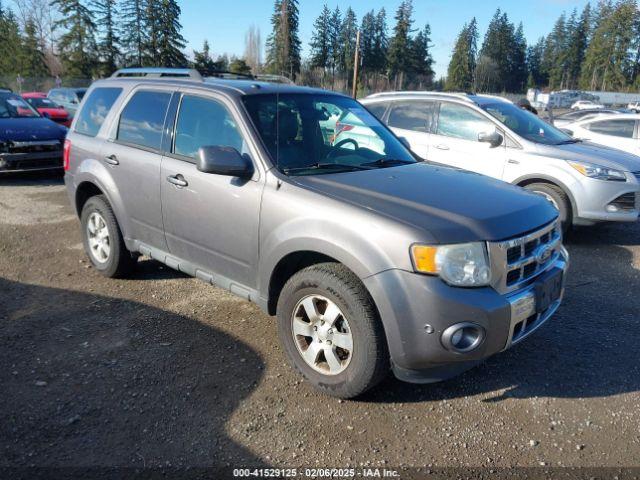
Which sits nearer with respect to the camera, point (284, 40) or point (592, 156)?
point (592, 156)

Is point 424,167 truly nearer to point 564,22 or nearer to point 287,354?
point 287,354

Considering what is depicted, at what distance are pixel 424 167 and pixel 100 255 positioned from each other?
333 cm

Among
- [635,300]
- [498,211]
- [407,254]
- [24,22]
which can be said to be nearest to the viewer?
[407,254]

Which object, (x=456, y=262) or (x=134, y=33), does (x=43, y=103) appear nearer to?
(x=456, y=262)

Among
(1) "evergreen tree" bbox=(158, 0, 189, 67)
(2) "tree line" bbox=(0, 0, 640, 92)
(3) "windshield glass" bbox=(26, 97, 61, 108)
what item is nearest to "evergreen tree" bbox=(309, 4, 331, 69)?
(2) "tree line" bbox=(0, 0, 640, 92)

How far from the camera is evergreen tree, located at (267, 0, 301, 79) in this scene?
2635 inches

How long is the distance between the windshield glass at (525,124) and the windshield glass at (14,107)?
882 centimetres

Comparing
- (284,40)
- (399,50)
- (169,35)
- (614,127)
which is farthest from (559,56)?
(614,127)

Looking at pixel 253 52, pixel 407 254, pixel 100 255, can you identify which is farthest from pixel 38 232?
pixel 253 52

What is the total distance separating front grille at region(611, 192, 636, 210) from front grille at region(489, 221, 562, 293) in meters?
3.73

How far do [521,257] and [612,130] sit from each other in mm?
9481

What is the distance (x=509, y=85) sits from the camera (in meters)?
97.8

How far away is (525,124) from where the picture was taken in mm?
7266

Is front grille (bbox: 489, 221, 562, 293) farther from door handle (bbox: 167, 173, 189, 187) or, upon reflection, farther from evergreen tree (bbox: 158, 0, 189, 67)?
evergreen tree (bbox: 158, 0, 189, 67)
